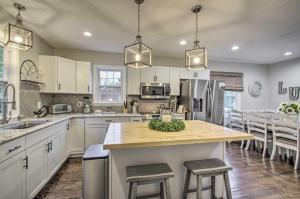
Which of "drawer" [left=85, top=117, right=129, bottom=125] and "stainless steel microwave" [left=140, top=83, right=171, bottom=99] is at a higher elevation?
"stainless steel microwave" [left=140, top=83, right=171, bottom=99]

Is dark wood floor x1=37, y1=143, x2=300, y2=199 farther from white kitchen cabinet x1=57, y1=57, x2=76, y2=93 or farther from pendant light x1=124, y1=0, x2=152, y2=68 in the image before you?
pendant light x1=124, y1=0, x2=152, y2=68

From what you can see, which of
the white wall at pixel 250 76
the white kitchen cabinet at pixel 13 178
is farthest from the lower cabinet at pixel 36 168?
the white wall at pixel 250 76

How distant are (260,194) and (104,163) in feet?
7.07

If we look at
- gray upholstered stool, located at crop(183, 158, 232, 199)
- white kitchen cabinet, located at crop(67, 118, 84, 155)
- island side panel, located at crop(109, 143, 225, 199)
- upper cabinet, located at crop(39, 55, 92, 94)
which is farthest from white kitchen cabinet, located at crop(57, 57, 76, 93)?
gray upholstered stool, located at crop(183, 158, 232, 199)

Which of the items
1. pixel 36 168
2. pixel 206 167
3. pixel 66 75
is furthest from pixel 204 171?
pixel 66 75

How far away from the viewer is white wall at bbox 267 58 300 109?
16.4ft

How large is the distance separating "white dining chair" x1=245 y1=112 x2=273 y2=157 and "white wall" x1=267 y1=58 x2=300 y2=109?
229 cm

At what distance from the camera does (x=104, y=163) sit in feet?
5.85

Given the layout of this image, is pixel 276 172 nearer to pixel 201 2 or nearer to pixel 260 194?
pixel 260 194

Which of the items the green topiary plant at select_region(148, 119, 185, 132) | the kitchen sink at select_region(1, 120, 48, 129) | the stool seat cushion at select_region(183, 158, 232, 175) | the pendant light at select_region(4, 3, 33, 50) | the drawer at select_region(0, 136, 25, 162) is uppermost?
the pendant light at select_region(4, 3, 33, 50)

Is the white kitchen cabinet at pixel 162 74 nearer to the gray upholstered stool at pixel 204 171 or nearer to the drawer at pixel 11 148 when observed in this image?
the gray upholstered stool at pixel 204 171

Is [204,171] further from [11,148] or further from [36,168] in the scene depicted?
[36,168]

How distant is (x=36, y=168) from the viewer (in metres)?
2.05

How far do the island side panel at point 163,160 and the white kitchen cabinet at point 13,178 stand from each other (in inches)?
37.8
